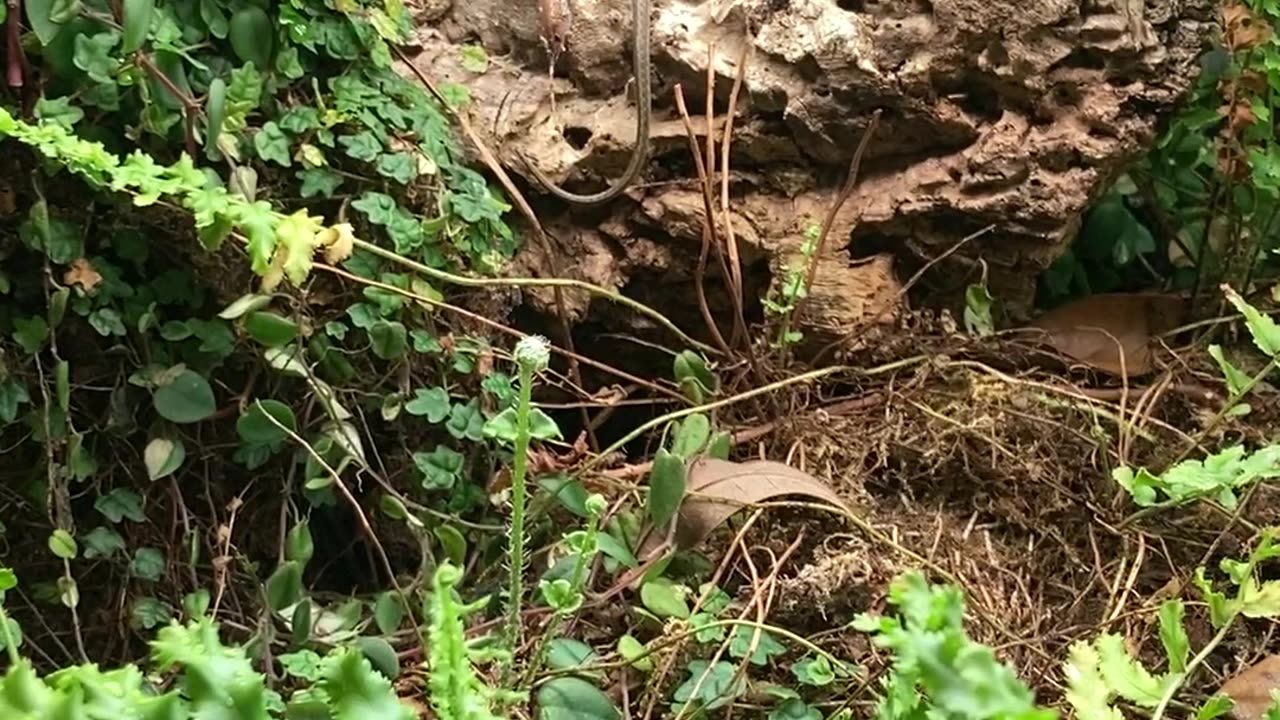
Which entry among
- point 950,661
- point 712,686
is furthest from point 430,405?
point 950,661

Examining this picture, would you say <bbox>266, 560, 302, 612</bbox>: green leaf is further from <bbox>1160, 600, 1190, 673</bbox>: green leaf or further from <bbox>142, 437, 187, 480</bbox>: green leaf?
<bbox>1160, 600, 1190, 673</bbox>: green leaf

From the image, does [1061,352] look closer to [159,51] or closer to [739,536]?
[739,536]

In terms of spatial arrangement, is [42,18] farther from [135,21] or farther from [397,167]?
[397,167]

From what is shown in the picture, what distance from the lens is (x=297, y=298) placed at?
1265 mm

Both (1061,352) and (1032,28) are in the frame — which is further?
(1061,352)

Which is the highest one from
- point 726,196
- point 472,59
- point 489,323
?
point 472,59

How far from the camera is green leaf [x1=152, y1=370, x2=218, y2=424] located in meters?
1.22

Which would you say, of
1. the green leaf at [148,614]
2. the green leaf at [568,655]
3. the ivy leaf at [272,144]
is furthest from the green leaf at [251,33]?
the green leaf at [568,655]

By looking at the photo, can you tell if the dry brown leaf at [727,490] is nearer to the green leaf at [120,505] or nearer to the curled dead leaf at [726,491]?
the curled dead leaf at [726,491]

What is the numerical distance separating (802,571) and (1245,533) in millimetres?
503

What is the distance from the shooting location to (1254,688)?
125 centimetres

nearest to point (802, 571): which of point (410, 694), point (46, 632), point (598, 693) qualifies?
point (598, 693)

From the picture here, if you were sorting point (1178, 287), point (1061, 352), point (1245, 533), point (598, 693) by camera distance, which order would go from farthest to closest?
point (1178, 287), point (1061, 352), point (1245, 533), point (598, 693)

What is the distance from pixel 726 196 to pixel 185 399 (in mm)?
697
